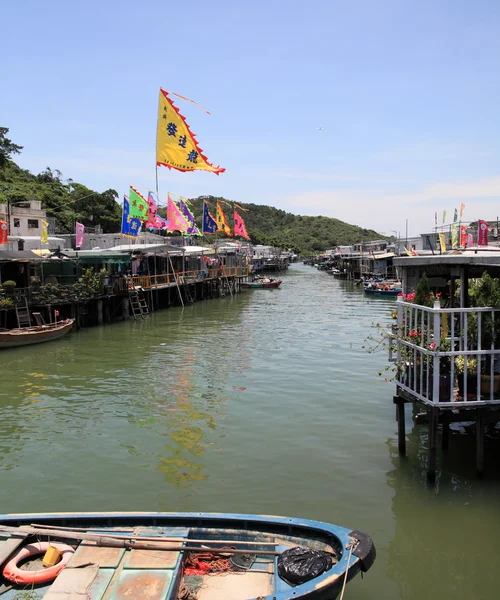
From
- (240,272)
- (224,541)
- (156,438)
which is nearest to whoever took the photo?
→ (224,541)

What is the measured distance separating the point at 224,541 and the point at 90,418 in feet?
26.4

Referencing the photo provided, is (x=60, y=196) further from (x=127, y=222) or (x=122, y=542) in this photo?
(x=122, y=542)

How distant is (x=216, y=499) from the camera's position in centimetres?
894

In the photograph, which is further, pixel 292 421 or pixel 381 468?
pixel 292 421

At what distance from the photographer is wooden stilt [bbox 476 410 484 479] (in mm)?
8602

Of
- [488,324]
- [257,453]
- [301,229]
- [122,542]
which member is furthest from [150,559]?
[301,229]

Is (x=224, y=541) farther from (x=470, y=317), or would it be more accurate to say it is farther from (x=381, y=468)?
(x=470, y=317)

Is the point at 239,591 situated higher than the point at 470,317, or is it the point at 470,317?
the point at 470,317

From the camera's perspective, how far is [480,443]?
350 inches

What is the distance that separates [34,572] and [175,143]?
→ 17868mm

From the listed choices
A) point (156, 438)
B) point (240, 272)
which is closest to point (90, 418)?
point (156, 438)

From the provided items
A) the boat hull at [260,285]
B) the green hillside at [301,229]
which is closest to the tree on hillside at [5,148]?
the boat hull at [260,285]

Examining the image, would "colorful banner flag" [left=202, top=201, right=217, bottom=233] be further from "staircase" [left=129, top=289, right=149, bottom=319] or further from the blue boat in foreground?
the blue boat in foreground

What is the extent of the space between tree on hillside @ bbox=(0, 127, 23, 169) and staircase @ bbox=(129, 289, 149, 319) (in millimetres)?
41735
